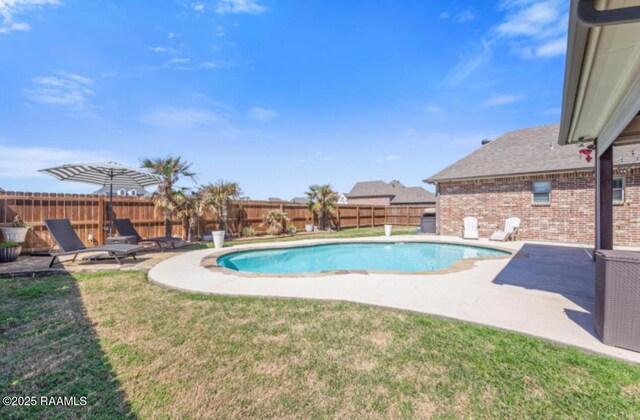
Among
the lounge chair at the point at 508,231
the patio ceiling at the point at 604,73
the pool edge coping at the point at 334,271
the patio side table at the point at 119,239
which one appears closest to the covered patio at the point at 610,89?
the patio ceiling at the point at 604,73

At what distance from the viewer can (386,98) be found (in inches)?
589

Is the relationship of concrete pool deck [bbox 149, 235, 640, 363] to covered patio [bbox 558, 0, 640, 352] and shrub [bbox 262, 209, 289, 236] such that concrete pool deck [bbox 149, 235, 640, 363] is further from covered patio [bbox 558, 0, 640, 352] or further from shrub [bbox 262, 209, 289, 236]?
shrub [bbox 262, 209, 289, 236]

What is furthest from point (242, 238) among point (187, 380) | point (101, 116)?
point (187, 380)

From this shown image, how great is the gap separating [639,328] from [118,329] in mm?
5610

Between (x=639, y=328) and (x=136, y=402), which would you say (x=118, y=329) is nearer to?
(x=136, y=402)

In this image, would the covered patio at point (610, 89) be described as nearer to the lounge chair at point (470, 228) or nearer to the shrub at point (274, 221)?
the lounge chair at point (470, 228)

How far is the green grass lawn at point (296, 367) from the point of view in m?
2.08

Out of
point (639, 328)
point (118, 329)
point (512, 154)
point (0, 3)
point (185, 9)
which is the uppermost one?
point (185, 9)

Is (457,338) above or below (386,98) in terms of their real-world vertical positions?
below

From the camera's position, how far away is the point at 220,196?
42.8 ft

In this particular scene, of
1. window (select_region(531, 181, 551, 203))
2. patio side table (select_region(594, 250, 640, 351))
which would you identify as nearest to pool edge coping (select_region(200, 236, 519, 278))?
patio side table (select_region(594, 250, 640, 351))

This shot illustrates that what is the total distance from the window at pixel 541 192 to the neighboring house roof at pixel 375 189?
29.7 metres

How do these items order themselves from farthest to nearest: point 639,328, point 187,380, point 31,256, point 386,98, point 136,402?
point 386,98, point 31,256, point 639,328, point 187,380, point 136,402

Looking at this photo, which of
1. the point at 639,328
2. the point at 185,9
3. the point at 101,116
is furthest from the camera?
the point at 101,116
